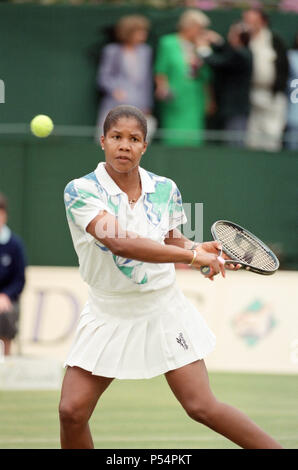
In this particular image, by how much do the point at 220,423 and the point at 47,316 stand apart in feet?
19.2

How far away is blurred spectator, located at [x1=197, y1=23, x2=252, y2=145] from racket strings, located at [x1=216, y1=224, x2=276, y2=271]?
5.98 metres

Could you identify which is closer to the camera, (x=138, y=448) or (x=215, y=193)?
(x=138, y=448)

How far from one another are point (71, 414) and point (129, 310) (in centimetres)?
59

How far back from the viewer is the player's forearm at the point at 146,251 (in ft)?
16.2

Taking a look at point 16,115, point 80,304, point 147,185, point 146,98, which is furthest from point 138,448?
point 16,115

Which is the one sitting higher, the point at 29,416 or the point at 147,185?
the point at 147,185

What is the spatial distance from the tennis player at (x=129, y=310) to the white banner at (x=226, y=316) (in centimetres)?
505

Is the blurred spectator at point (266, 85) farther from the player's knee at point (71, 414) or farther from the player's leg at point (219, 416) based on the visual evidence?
the player's knee at point (71, 414)

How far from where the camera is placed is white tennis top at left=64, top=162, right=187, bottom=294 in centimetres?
514

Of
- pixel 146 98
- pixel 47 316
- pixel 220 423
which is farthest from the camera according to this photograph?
pixel 146 98

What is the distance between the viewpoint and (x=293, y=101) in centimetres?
1160

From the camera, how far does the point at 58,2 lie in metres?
12.3

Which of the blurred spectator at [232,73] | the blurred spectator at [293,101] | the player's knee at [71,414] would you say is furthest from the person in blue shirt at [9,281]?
the player's knee at [71,414]

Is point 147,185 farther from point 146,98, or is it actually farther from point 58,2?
point 58,2
